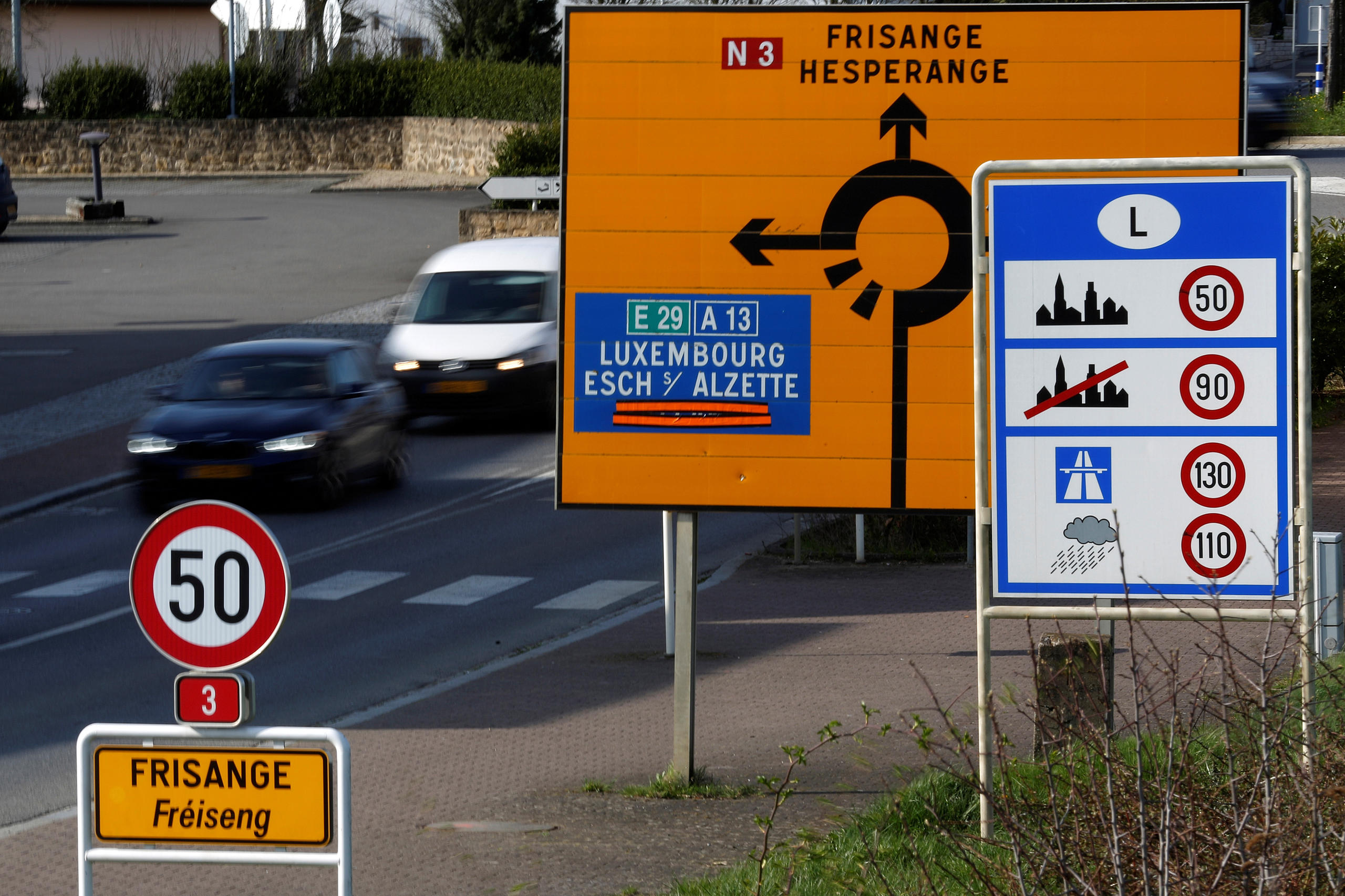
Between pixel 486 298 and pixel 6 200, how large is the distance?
2123 centimetres

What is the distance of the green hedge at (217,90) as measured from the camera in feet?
177

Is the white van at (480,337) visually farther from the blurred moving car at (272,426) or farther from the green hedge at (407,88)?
the green hedge at (407,88)

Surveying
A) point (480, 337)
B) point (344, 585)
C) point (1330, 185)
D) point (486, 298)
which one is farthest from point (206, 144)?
point (344, 585)

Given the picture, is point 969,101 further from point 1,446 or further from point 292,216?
point 292,216

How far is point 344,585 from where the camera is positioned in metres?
15.0

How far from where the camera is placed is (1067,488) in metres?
7.14

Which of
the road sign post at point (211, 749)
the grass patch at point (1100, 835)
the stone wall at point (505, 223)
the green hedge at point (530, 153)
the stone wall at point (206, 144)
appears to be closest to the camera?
the grass patch at point (1100, 835)

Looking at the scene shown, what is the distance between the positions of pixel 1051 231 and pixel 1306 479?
4.46 ft

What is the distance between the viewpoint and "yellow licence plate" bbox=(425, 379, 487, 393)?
2150 centimetres

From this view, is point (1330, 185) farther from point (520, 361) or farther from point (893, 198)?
point (893, 198)

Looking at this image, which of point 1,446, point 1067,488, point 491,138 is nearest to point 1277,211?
point 1067,488

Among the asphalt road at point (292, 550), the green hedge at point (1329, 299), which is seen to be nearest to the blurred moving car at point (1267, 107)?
the green hedge at point (1329, 299)

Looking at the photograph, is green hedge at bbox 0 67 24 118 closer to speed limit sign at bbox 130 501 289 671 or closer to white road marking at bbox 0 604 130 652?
white road marking at bbox 0 604 130 652

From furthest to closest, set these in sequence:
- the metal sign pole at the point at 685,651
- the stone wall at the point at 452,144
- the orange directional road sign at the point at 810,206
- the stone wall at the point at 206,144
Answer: the stone wall at the point at 206,144 < the stone wall at the point at 452,144 < the metal sign pole at the point at 685,651 < the orange directional road sign at the point at 810,206
